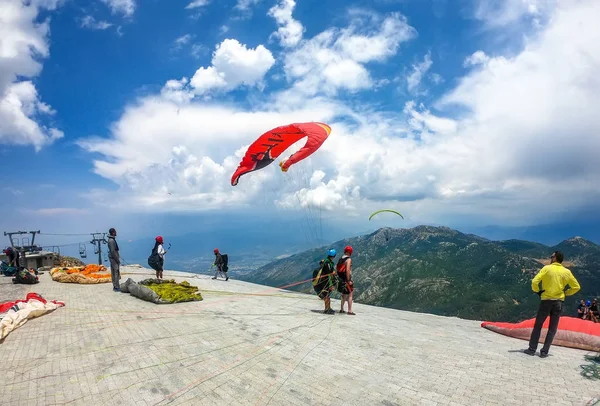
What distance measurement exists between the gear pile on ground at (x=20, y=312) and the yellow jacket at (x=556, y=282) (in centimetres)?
1244

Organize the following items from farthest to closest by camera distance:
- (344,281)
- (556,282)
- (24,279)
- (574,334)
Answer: (24,279) → (344,281) → (574,334) → (556,282)

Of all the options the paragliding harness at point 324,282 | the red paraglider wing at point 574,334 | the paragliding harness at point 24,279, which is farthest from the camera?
the paragliding harness at point 24,279

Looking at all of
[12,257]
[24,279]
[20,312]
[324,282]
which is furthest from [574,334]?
[12,257]

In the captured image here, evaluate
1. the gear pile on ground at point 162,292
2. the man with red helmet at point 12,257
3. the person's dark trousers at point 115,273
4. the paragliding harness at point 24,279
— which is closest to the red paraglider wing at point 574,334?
the gear pile on ground at point 162,292

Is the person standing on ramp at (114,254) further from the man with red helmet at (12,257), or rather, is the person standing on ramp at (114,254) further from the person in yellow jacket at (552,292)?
the person in yellow jacket at (552,292)

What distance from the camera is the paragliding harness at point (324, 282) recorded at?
11.1 m

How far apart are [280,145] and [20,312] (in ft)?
45.8

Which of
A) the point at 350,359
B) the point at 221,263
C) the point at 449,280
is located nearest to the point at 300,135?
the point at 221,263

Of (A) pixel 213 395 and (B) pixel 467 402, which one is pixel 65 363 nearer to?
(A) pixel 213 395

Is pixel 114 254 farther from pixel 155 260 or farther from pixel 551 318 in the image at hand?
pixel 551 318

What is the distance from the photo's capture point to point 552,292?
7.39m

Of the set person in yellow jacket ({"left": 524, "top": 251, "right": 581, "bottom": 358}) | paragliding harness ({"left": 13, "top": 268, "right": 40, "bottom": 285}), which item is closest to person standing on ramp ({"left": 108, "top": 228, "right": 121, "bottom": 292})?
paragliding harness ({"left": 13, "top": 268, "right": 40, "bottom": 285})

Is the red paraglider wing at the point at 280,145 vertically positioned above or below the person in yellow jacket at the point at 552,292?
above

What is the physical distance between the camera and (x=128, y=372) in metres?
5.82
